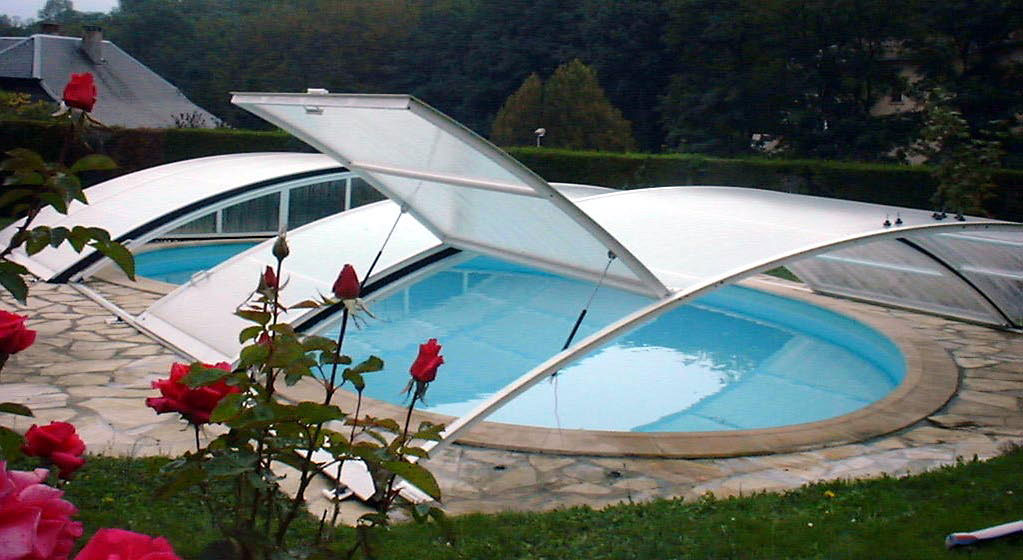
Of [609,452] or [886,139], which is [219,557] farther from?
[886,139]

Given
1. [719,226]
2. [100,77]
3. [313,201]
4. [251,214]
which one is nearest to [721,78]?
[313,201]

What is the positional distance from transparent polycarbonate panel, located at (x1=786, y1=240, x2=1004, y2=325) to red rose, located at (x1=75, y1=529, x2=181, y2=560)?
858 cm

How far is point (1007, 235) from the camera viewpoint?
833 cm

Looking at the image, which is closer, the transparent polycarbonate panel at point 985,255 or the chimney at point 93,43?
the transparent polycarbonate panel at point 985,255

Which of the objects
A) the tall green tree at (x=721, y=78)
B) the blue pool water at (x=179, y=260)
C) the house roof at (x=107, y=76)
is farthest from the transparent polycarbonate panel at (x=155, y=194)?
the house roof at (x=107, y=76)

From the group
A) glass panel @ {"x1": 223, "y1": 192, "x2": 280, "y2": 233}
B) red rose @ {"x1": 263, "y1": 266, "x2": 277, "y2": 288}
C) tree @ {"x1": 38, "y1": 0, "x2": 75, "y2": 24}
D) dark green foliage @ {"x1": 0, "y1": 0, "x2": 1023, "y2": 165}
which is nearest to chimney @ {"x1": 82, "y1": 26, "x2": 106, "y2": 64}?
dark green foliage @ {"x1": 0, "y1": 0, "x2": 1023, "y2": 165}

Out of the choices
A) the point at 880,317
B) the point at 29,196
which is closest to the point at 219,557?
the point at 29,196

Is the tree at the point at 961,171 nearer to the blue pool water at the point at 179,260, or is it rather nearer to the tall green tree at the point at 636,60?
the blue pool water at the point at 179,260

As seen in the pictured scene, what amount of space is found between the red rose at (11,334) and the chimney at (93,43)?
32.9 meters

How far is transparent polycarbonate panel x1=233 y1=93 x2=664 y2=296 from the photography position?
5352 millimetres

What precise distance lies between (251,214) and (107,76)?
20159mm

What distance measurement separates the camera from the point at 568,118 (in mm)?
22516

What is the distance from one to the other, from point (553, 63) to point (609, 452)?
27959 millimetres

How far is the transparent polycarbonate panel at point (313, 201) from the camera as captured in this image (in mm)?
14156
